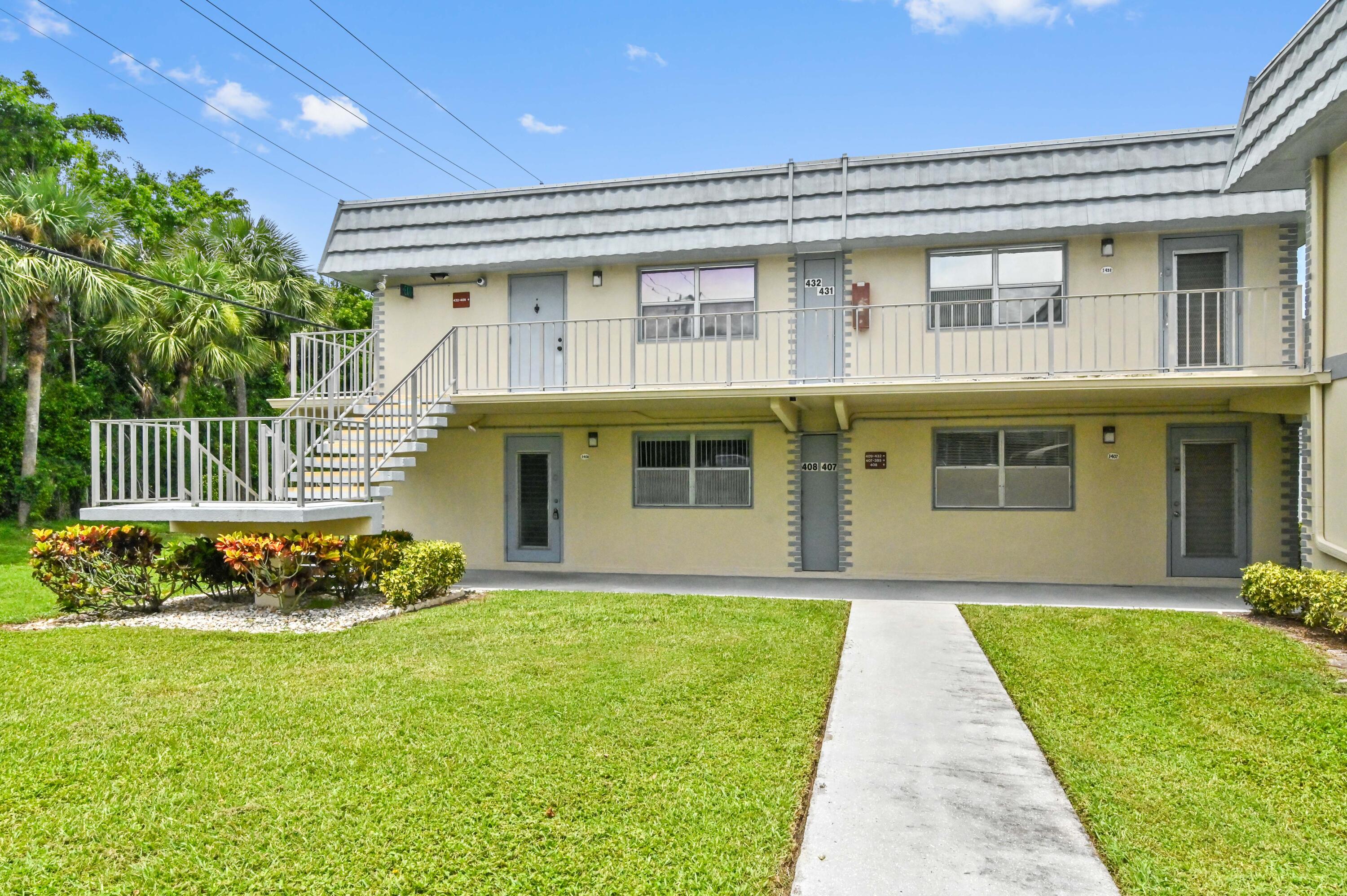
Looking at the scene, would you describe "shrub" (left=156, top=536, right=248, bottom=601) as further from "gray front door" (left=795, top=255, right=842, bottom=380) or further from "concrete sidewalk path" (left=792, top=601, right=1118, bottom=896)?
"gray front door" (left=795, top=255, right=842, bottom=380)

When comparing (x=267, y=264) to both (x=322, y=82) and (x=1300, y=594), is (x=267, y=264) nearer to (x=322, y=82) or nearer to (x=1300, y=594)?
(x=322, y=82)

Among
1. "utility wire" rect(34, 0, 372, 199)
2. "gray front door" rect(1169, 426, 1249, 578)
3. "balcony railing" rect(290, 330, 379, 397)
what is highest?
"utility wire" rect(34, 0, 372, 199)

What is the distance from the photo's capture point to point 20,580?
12.1 m

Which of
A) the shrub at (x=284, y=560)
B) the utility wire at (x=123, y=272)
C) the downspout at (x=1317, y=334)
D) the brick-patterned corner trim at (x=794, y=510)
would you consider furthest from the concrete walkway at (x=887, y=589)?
the utility wire at (x=123, y=272)

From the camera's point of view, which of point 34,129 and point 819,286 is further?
point 34,129

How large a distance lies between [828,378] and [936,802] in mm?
7844

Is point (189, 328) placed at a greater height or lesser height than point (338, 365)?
greater

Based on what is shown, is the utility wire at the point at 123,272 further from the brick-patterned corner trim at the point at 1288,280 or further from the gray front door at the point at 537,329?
the brick-patterned corner trim at the point at 1288,280

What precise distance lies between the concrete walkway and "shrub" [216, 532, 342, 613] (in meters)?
2.50

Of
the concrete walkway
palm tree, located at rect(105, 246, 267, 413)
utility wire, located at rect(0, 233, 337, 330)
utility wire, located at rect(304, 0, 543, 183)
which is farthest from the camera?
palm tree, located at rect(105, 246, 267, 413)

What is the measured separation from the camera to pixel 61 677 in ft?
20.7

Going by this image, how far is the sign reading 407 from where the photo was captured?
1161 cm

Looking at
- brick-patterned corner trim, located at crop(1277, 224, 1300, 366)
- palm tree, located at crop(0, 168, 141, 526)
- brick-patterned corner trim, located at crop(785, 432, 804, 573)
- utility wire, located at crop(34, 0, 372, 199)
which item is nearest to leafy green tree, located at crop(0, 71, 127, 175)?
palm tree, located at crop(0, 168, 141, 526)

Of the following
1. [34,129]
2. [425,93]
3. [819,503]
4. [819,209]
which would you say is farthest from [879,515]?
[34,129]
